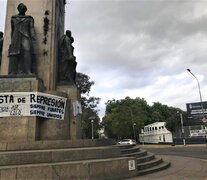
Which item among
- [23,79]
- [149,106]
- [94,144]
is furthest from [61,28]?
[149,106]

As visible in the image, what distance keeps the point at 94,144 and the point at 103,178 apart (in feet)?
6.46

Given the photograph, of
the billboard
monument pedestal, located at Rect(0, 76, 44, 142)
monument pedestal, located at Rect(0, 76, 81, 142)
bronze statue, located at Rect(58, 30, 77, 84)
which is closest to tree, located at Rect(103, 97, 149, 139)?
the billboard

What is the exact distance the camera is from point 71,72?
11.7 meters

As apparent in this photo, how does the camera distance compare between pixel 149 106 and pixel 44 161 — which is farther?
pixel 149 106

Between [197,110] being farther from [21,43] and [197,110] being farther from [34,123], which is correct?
[34,123]

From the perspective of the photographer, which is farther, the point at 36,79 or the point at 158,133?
the point at 158,133

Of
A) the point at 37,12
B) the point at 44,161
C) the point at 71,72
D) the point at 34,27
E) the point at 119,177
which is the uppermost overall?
the point at 37,12

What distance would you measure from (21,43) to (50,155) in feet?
15.9

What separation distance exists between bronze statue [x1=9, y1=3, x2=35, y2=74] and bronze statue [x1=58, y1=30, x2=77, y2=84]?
5.41 ft

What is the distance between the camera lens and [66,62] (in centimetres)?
1159

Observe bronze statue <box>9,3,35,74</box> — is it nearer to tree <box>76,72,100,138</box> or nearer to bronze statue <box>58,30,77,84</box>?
bronze statue <box>58,30,77,84</box>

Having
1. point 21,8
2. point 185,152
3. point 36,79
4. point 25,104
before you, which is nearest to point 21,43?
point 21,8

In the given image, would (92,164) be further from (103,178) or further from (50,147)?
(50,147)

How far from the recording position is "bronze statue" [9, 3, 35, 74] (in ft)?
32.8
